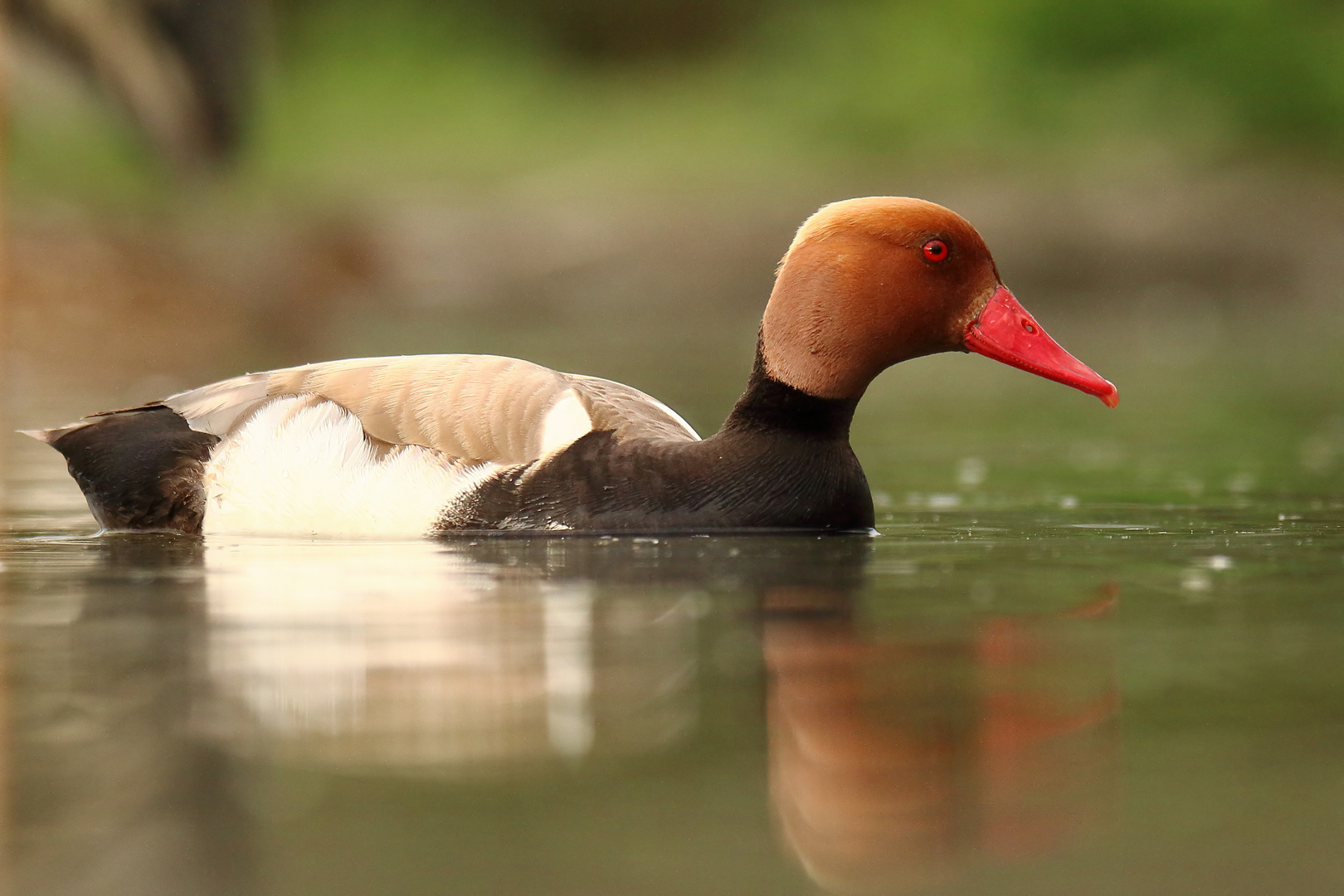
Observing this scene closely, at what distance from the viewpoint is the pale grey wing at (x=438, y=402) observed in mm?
5430

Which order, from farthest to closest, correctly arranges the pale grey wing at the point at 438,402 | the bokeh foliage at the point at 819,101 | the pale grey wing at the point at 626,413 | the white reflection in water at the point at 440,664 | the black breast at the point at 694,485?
the bokeh foliage at the point at 819,101 → the pale grey wing at the point at 626,413 → the pale grey wing at the point at 438,402 → the black breast at the point at 694,485 → the white reflection in water at the point at 440,664

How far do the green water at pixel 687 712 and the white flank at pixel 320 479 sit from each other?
0.19 m

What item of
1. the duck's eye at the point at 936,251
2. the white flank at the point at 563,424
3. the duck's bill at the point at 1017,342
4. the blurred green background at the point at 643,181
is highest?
the blurred green background at the point at 643,181

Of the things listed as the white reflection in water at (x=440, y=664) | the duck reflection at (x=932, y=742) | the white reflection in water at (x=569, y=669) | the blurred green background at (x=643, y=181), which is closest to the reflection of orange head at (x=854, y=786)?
the duck reflection at (x=932, y=742)

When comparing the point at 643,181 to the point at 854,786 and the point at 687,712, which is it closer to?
the point at 687,712

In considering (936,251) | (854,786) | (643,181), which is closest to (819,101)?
(643,181)

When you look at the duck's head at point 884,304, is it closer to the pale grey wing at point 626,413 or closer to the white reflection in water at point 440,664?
the pale grey wing at point 626,413

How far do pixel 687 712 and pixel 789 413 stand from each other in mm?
2462

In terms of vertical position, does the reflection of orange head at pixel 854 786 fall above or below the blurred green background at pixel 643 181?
below

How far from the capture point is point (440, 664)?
350cm

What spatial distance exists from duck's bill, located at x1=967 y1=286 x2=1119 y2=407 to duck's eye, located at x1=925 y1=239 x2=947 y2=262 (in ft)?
0.69

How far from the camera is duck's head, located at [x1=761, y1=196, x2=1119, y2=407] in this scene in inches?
215

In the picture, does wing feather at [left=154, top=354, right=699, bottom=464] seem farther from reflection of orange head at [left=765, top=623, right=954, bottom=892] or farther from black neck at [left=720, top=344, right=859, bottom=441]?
reflection of orange head at [left=765, top=623, right=954, bottom=892]

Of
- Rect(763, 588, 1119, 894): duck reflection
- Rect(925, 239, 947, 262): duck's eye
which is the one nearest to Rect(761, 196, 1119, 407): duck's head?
Rect(925, 239, 947, 262): duck's eye
